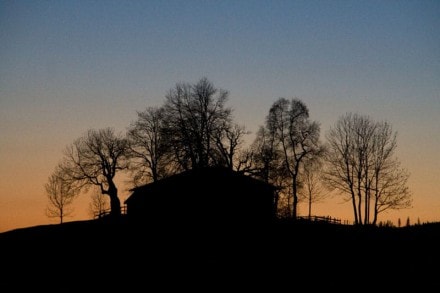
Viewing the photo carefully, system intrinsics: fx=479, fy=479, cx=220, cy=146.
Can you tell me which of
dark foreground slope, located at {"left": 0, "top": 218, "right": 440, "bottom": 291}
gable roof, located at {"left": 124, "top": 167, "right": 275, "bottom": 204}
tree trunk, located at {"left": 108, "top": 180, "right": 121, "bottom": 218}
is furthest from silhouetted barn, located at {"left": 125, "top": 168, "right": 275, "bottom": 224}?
tree trunk, located at {"left": 108, "top": 180, "right": 121, "bottom": 218}

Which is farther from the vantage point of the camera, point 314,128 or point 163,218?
point 314,128

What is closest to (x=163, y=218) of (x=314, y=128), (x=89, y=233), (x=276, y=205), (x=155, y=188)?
(x=155, y=188)

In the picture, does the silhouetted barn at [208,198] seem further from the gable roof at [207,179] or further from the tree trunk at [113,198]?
the tree trunk at [113,198]

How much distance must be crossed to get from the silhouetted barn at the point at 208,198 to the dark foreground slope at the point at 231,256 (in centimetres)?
251

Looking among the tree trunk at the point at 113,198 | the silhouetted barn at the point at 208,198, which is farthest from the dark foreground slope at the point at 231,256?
the tree trunk at the point at 113,198

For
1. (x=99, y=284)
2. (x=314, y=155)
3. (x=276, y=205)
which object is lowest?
(x=99, y=284)

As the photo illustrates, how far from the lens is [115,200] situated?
170 feet

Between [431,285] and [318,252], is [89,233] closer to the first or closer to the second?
[318,252]

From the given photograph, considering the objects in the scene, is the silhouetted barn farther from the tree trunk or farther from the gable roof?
the tree trunk

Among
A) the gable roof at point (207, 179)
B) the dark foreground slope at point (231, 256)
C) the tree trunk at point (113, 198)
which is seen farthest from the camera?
the tree trunk at point (113, 198)

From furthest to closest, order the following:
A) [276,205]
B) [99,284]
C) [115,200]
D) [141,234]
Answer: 1. [115,200]
2. [276,205]
3. [141,234]
4. [99,284]

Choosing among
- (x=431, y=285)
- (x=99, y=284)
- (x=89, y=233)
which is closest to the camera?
(x=431, y=285)

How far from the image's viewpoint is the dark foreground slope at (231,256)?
74.1 feet

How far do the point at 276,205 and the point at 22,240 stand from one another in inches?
895
